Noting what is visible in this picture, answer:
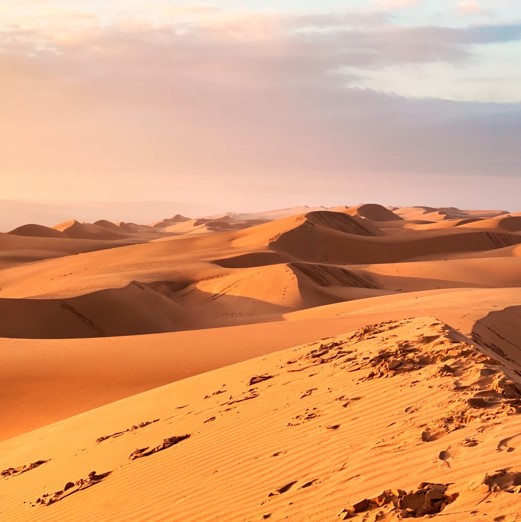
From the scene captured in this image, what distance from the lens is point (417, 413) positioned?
6074 mm

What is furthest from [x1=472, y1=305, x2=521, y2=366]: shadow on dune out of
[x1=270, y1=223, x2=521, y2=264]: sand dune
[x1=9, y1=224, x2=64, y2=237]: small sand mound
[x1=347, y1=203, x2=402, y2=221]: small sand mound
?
[x1=347, y1=203, x2=402, y2=221]: small sand mound

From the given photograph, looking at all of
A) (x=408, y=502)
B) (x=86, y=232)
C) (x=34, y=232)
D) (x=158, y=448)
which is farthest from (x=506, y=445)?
(x=86, y=232)

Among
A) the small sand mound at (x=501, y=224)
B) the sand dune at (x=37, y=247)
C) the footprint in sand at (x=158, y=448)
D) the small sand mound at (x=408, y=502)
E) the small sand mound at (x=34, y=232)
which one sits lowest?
the small sand mound at (x=501, y=224)

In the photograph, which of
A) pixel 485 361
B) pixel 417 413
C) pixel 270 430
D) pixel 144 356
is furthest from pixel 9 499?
pixel 144 356

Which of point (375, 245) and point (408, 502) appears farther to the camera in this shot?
point (375, 245)

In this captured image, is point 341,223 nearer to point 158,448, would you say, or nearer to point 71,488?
point 158,448

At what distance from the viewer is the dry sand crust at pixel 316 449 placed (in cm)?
482

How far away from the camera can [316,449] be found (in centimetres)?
586

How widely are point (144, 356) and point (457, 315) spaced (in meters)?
5.55

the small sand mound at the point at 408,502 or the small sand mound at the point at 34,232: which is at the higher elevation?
the small sand mound at the point at 34,232

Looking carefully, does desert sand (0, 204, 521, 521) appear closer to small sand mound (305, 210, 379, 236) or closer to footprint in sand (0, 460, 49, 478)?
footprint in sand (0, 460, 49, 478)

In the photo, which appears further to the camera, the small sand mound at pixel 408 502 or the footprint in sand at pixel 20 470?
the footprint in sand at pixel 20 470

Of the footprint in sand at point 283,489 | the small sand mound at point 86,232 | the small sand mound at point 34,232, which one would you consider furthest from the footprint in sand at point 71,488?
the small sand mound at point 86,232

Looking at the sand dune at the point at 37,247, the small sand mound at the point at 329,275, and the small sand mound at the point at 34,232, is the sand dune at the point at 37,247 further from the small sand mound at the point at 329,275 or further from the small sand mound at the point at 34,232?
the small sand mound at the point at 329,275
